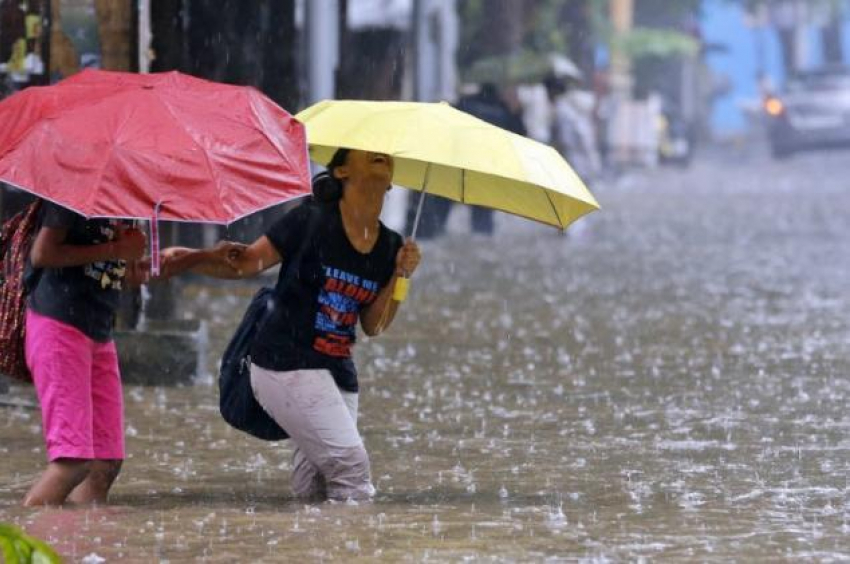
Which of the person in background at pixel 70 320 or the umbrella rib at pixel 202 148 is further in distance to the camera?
the person in background at pixel 70 320

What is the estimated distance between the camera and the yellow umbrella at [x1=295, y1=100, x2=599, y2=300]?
6.98 metres

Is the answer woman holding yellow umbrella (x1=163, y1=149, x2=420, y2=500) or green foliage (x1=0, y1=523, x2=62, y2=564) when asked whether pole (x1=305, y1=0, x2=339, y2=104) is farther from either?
green foliage (x1=0, y1=523, x2=62, y2=564)

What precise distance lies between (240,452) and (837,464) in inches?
95.8

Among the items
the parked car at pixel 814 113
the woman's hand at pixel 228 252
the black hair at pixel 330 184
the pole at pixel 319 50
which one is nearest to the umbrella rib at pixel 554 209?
the black hair at pixel 330 184

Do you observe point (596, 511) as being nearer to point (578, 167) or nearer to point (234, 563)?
point (234, 563)

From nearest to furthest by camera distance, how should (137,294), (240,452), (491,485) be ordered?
(491,485), (240,452), (137,294)

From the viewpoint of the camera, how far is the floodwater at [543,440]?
6.79 metres

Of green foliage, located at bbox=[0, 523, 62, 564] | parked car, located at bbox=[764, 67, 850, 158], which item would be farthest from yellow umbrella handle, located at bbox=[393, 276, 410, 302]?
parked car, located at bbox=[764, 67, 850, 158]

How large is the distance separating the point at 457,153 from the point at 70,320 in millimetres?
1372

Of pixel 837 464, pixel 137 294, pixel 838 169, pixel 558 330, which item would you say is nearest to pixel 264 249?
pixel 837 464

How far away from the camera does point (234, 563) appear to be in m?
6.33

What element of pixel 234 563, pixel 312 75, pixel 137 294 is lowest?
pixel 234 563

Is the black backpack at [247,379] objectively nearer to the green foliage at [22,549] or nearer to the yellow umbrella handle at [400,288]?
the yellow umbrella handle at [400,288]

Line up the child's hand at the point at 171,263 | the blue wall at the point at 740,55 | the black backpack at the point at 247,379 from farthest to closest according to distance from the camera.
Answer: the blue wall at the point at 740,55
the black backpack at the point at 247,379
the child's hand at the point at 171,263
